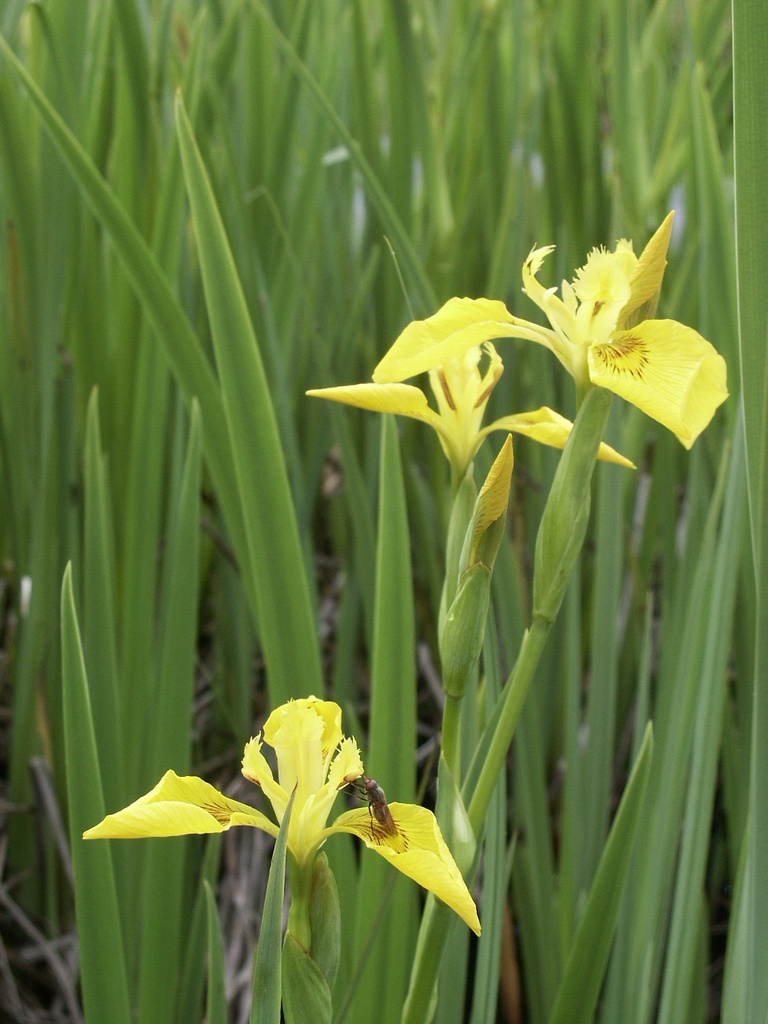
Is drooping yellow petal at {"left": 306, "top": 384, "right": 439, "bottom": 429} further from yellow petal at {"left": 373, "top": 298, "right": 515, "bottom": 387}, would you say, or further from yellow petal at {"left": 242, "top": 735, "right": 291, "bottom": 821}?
yellow petal at {"left": 242, "top": 735, "right": 291, "bottom": 821}

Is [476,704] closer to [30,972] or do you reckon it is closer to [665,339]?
[665,339]

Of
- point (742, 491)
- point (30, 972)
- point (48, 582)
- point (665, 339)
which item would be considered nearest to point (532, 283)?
point (665, 339)

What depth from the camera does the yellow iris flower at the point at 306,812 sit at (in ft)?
1.24

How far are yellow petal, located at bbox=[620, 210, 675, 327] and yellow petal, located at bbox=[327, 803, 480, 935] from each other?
0.80 feet

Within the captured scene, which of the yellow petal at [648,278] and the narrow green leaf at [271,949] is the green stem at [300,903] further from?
the yellow petal at [648,278]

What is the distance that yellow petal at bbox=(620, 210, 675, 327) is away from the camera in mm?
445

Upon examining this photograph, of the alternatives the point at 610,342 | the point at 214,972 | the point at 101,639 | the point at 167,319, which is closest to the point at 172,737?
the point at 101,639

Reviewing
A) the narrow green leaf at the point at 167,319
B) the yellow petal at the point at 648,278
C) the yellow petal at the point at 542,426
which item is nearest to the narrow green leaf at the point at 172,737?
the narrow green leaf at the point at 167,319

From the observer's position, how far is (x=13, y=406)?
1.01 metres

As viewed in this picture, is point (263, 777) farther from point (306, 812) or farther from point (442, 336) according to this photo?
Result: point (442, 336)

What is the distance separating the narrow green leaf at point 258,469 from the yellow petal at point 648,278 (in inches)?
9.5

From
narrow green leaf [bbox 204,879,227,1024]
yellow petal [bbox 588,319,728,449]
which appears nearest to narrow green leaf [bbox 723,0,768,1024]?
yellow petal [bbox 588,319,728,449]

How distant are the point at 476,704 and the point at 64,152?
50 centimetres

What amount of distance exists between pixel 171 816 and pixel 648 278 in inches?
12.3
